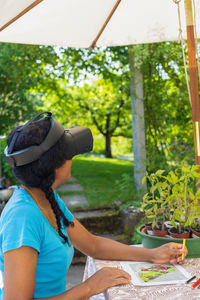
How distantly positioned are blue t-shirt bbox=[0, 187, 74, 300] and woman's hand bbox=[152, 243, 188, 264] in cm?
43

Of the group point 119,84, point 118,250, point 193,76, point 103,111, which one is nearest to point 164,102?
point 119,84

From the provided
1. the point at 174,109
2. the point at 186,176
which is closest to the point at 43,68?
the point at 174,109

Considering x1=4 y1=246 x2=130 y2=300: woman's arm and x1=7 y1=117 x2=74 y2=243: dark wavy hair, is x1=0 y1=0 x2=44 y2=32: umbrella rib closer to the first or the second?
x1=7 y1=117 x2=74 y2=243: dark wavy hair

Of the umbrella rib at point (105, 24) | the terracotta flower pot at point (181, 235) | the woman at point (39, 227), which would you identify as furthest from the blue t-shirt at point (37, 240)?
the umbrella rib at point (105, 24)

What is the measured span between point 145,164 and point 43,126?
3.62 m

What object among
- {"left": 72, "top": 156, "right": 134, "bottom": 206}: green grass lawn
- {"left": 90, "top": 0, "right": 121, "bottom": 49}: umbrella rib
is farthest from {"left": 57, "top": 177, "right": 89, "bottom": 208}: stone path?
{"left": 90, "top": 0, "right": 121, "bottom": 49}: umbrella rib

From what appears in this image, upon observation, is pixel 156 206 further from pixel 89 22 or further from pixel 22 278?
pixel 89 22

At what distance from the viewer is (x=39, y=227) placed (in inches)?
53.2

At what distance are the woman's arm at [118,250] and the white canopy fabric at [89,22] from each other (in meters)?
1.48

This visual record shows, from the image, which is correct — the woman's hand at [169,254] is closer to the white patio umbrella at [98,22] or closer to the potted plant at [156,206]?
the potted plant at [156,206]

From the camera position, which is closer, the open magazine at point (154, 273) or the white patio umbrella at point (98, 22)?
the open magazine at point (154, 273)

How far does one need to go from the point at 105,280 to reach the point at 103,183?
6406mm

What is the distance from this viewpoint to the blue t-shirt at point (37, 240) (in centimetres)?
126

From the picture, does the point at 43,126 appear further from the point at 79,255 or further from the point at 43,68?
the point at 43,68
